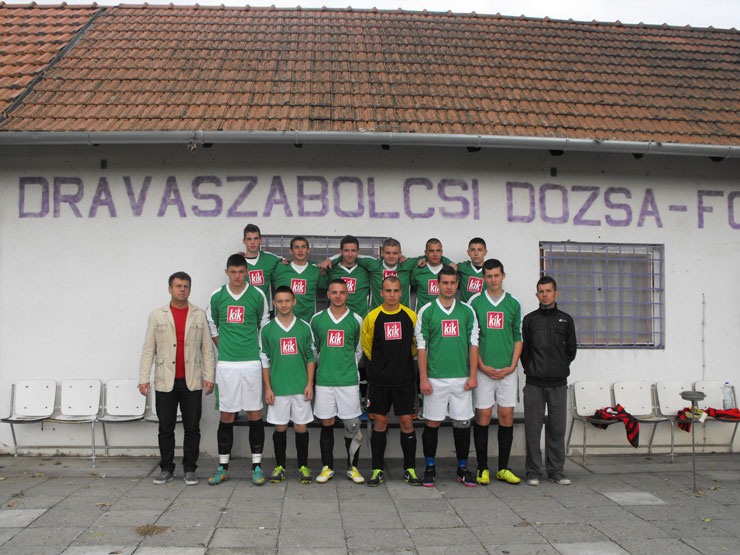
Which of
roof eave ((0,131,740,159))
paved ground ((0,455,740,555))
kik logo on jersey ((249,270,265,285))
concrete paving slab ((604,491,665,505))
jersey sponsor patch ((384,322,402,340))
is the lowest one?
concrete paving slab ((604,491,665,505))

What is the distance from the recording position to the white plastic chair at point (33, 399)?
259 inches

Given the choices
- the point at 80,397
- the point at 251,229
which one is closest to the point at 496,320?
the point at 251,229

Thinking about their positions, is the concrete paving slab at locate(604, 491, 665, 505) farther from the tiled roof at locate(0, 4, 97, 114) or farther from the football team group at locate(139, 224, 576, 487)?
the tiled roof at locate(0, 4, 97, 114)

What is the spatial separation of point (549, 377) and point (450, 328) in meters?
1.11

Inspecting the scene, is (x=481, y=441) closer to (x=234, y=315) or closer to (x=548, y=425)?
(x=548, y=425)

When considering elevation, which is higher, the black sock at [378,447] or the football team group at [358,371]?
the football team group at [358,371]

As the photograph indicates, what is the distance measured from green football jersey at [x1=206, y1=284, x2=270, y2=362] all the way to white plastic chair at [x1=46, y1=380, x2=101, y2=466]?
5.70 feet

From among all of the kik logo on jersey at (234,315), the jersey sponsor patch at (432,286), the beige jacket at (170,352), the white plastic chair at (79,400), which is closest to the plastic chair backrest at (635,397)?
the jersey sponsor patch at (432,286)

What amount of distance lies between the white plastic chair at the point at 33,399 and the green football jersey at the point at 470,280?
4.55 meters

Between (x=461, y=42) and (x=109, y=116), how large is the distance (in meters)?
4.85

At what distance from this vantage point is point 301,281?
6457mm

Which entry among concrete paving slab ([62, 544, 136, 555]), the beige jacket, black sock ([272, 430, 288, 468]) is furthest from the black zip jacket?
concrete paving slab ([62, 544, 136, 555])

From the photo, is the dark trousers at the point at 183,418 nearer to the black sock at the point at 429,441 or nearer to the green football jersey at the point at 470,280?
the black sock at the point at 429,441

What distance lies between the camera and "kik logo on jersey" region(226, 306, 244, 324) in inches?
231
